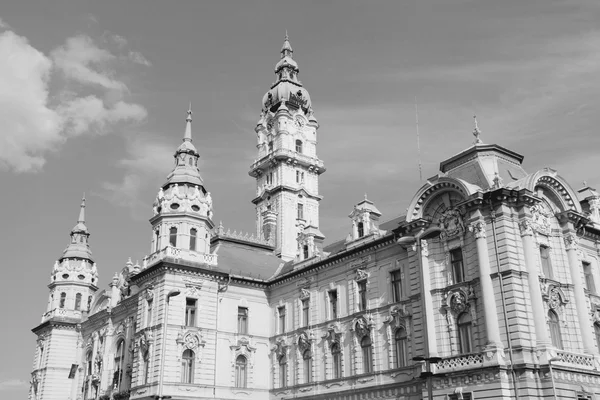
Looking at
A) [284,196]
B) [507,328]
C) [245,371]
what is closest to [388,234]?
[507,328]

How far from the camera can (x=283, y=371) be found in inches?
2063

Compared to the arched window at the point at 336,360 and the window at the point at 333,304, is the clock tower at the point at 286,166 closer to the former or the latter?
the window at the point at 333,304

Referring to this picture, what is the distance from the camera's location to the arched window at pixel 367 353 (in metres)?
44.7

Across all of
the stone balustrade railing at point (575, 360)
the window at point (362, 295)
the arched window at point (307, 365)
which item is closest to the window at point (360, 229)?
the window at point (362, 295)

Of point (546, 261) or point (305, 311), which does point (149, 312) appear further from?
point (546, 261)

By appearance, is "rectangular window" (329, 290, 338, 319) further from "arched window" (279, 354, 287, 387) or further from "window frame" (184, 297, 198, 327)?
"window frame" (184, 297, 198, 327)

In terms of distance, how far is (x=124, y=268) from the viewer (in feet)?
211

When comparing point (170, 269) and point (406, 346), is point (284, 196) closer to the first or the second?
point (170, 269)

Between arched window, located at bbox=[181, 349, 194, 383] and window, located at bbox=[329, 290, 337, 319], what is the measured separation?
11.1 m

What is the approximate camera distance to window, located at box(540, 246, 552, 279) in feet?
126

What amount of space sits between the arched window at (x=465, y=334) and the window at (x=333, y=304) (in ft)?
42.4

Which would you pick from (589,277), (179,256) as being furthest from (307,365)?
(589,277)

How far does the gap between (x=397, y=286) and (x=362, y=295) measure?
142 inches

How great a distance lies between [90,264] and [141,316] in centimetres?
2708
